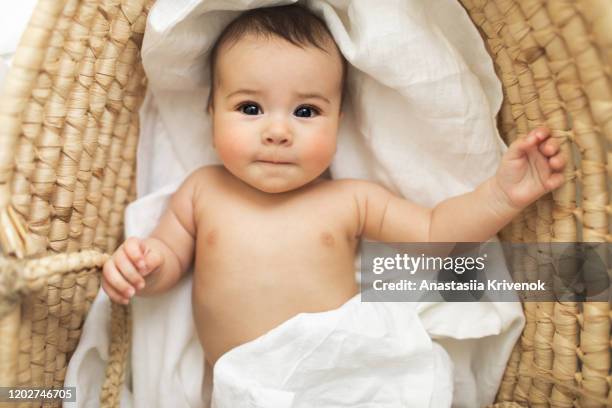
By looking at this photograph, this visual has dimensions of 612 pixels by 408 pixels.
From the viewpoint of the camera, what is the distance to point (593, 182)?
0.78 meters

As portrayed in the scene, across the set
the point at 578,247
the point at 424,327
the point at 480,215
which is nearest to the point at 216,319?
the point at 424,327

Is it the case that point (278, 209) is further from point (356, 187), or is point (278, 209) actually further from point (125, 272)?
point (125, 272)

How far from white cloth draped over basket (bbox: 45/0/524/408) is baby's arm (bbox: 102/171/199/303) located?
44mm

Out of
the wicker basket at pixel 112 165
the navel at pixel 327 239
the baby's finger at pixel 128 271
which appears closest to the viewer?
the wicker basket at pixel 112 165

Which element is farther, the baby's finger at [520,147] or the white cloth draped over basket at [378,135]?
the white cloth draped over basket at [378,135]

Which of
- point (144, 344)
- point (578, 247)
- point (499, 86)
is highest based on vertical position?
point (499, 86)

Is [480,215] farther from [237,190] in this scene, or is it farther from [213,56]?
[213,56]

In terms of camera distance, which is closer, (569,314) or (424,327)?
(569,314)

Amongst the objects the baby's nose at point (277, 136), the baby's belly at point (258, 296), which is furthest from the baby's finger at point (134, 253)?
the baby's nose at point (277, 136)

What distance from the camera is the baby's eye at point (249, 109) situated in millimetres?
922

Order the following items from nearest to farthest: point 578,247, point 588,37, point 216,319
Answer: point 588,37 < point 578,247 < point 216,319

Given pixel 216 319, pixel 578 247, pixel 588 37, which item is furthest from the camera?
pixel 216 319

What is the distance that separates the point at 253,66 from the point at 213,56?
136 mm

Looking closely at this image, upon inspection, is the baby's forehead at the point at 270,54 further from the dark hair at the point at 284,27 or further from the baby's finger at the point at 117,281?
the baby's finger at the point at 117,281
